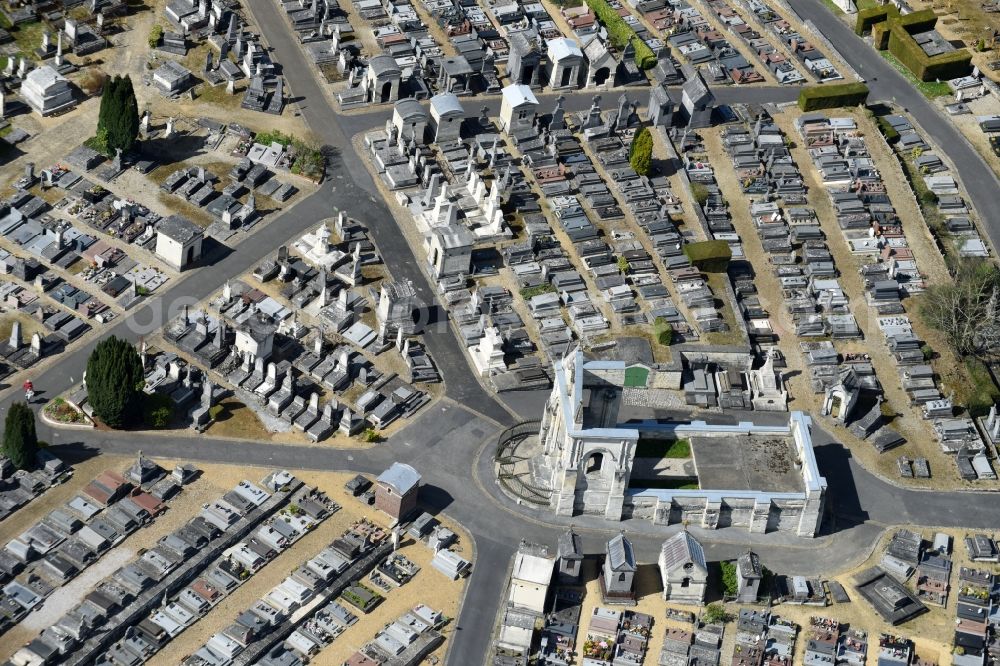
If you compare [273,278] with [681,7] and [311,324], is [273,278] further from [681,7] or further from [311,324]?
[681,7]

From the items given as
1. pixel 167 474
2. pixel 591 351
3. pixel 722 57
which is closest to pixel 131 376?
pixel 167 474

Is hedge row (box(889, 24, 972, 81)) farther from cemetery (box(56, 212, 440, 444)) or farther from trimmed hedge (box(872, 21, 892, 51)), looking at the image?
cemetery (box(56, 212, 440, 444))

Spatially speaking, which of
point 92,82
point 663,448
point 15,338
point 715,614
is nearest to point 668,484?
point 663,448

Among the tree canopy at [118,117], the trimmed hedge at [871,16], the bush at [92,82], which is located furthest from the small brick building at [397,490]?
the trimmed hedge at [871,16]

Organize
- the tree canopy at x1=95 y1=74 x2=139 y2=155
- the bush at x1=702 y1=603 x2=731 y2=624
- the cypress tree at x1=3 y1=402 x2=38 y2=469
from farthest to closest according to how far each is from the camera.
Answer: the tree canopy at x1=95 y1=74 x2=139 y2=155
the cypress tree at x1=3 y1=402 x2=38 y2=469
the bush at x1=702 y1=603 x2=731 y2=624

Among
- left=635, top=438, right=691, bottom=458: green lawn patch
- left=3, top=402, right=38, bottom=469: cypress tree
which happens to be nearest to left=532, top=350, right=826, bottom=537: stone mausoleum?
left=635, top=438, right=691, bottom=458: green lawn patch

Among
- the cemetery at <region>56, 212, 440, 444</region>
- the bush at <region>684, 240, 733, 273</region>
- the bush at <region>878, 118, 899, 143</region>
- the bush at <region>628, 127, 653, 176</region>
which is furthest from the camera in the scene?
the bush at <region>878, 118, 899, 143</region>
